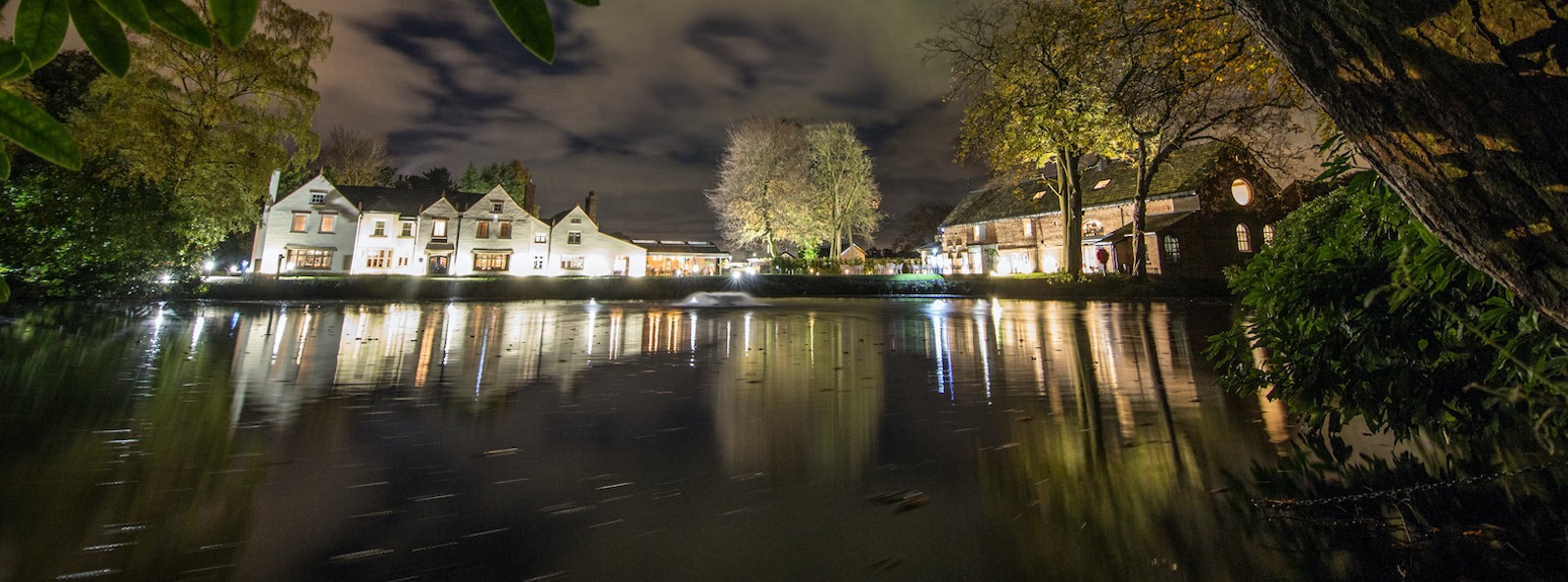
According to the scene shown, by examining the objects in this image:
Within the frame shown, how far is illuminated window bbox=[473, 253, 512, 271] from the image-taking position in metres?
42.5

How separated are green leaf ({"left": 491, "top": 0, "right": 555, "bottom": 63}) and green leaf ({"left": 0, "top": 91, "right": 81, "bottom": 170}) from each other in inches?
32.7

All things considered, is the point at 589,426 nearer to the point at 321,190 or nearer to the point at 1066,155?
the point at 1066,155

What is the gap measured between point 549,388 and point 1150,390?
15.0 feet

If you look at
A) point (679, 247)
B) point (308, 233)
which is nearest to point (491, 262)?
point (308, 233)

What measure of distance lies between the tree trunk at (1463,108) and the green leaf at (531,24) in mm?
1592

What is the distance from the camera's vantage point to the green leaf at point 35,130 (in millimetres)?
1035

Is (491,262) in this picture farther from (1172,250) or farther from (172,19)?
(172,19)

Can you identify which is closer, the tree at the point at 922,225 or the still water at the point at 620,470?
the still water at the point at 620,470

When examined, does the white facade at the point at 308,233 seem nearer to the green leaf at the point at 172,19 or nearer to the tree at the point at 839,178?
the tree at the point at 839,178

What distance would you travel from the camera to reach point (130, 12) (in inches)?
38.7

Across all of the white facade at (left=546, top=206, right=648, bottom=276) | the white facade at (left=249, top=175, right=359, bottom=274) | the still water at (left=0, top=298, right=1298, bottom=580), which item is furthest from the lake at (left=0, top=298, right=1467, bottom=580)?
the white facade at (left=249, top=175, right=359, bottom=274)

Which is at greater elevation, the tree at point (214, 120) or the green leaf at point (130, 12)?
the tree at point (214, 120)

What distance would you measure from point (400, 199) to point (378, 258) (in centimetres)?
534

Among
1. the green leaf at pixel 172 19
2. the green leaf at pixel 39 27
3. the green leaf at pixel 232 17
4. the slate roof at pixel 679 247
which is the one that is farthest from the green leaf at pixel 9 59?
the slate roof at pixel 679 247
